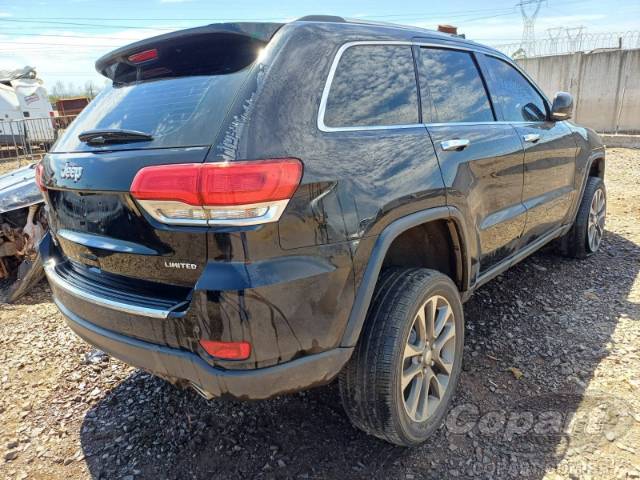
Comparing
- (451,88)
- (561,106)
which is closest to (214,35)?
(451,88)

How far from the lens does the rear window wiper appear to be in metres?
1.95

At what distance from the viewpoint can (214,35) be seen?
206 cm

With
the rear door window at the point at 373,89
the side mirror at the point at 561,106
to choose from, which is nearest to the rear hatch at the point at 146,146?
the rear door window at the point at 373,89

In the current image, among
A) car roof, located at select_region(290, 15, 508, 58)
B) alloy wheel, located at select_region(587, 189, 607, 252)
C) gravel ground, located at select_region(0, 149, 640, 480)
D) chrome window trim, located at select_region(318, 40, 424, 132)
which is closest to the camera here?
chrome window trim, located at select_region(318, 40, 424, 132)

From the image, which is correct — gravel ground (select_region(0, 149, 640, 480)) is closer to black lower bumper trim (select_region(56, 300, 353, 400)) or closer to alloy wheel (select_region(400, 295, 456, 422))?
alloy wheel (select_region(400, 295, 456, 422))

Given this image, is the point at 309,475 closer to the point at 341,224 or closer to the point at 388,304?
the point at 388,304

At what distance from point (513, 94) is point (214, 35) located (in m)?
2.36

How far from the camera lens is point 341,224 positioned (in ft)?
6.16

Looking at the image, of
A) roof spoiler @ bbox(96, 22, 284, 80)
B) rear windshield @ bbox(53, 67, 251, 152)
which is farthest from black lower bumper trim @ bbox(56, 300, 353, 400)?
roof spoiler @ bbox(96, 22, 284, 80)

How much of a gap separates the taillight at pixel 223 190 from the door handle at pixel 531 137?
2.20 m

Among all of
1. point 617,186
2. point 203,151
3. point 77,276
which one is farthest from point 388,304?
point 617,186

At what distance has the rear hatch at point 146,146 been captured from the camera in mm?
1817

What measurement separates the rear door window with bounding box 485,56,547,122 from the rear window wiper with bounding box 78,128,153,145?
2.30m

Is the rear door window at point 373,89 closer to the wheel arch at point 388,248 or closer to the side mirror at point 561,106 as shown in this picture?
the wheel arch at point 388,248
